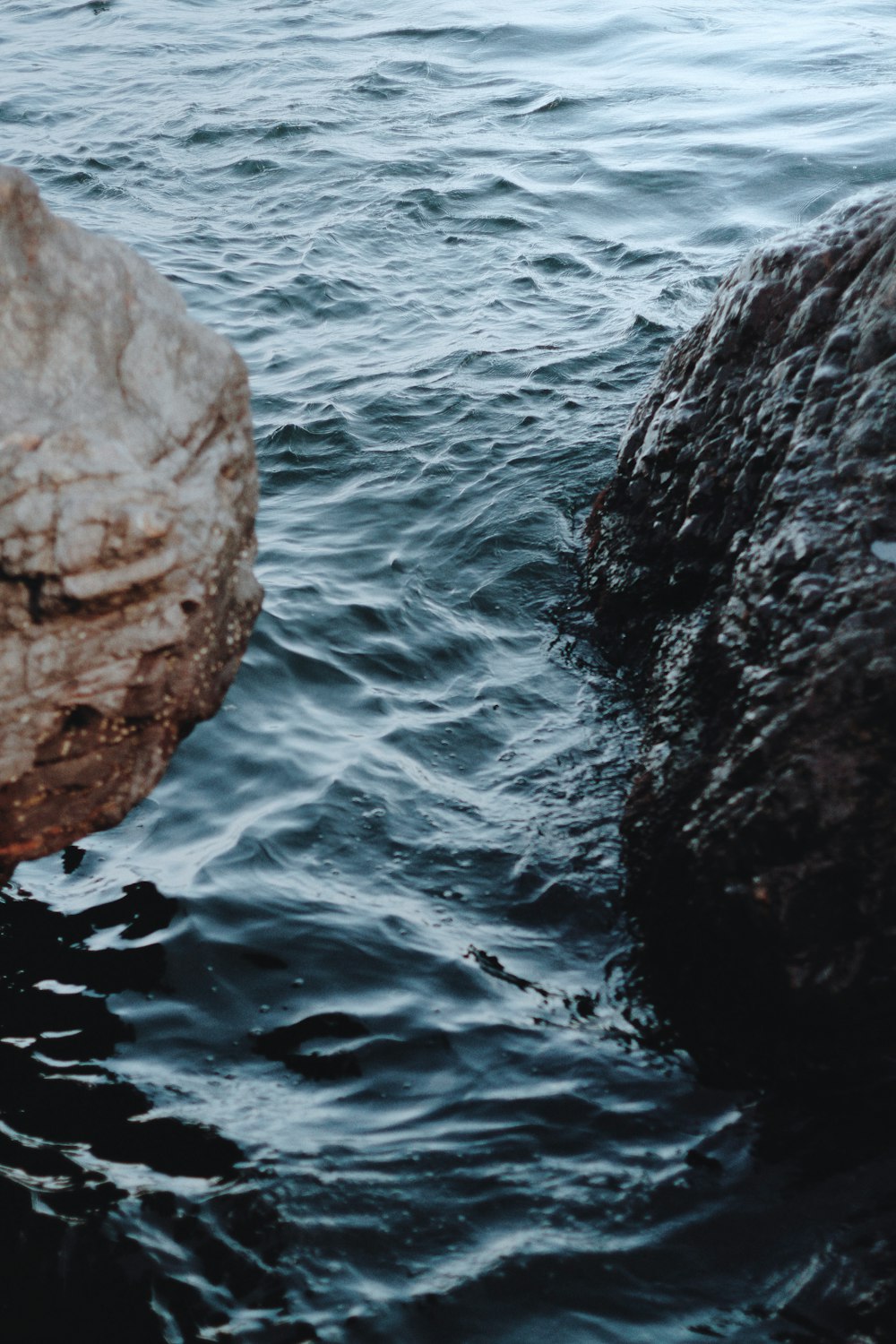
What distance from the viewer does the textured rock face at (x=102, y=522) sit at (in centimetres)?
270

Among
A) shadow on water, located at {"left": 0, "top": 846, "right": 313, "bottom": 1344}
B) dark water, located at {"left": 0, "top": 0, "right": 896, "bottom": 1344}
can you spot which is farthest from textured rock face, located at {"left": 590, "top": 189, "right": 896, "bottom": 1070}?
shadow on water, located at {"left": 0, "top": 846, "right": 313, "bottom": 1344}

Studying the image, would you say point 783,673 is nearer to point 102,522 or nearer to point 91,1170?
point 102,522

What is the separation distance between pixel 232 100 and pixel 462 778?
400 inches

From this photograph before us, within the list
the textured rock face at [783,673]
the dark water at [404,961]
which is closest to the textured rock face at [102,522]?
the dark water at [404,961]

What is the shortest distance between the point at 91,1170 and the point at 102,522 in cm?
144

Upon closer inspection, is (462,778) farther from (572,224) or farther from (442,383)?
(572,224)

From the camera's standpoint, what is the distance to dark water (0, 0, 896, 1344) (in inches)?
106

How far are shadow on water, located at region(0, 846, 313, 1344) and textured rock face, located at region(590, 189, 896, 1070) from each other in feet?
4.35

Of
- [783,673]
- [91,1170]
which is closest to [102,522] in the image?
[91,1170]

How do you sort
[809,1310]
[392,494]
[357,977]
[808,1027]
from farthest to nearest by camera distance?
[392,494] < [357,977] < [808,1027] < [809,1310]

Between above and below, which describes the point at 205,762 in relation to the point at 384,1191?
above

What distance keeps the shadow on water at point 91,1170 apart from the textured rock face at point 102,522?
23.5 inches

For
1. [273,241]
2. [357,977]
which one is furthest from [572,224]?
[357,977]

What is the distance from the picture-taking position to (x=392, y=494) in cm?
627
